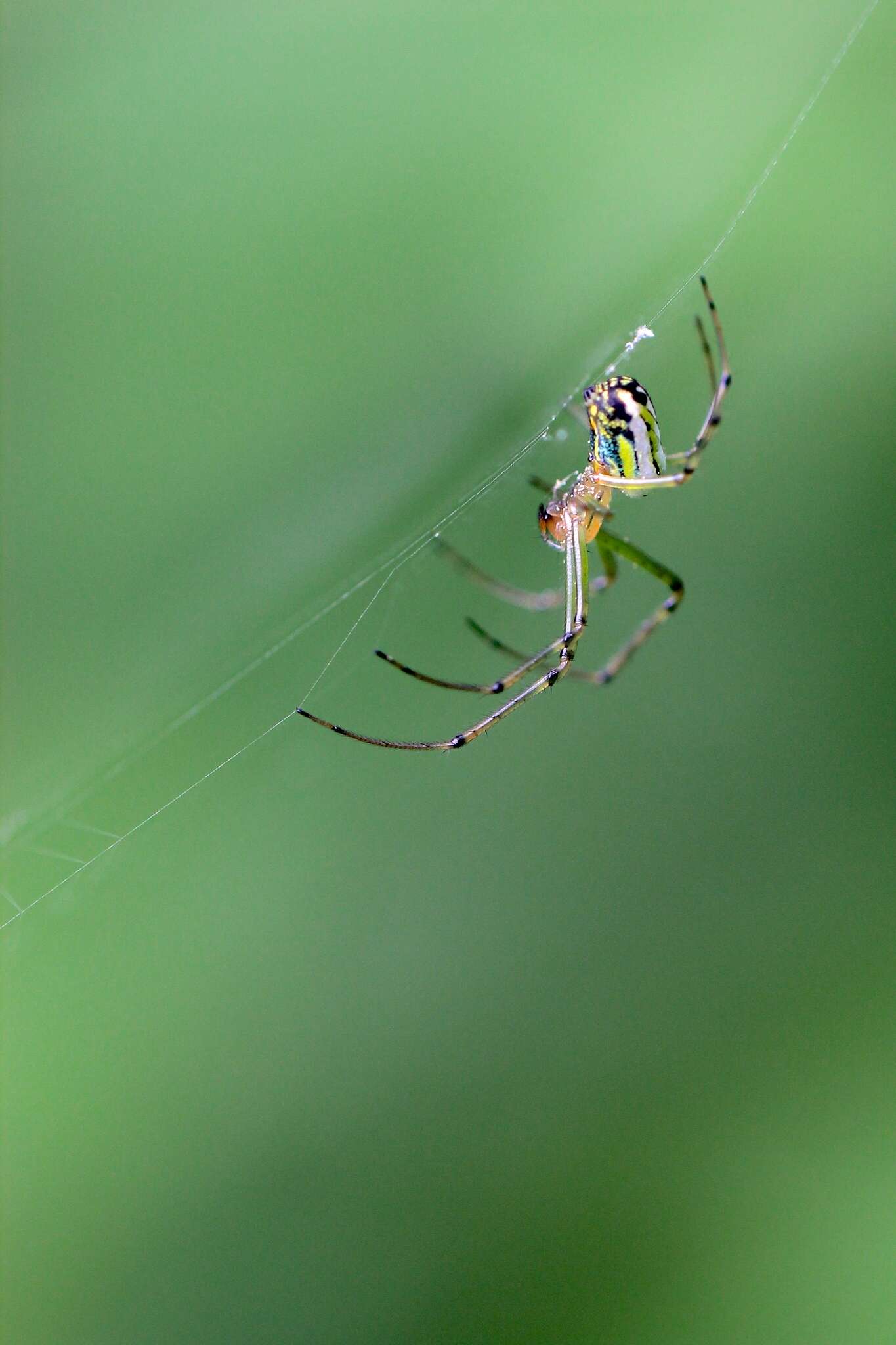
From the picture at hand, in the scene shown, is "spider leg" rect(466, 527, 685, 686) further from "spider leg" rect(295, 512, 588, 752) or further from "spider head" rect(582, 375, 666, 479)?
"spider head" rect(582, 375, 666, 479)

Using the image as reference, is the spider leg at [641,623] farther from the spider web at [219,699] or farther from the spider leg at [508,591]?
the spider web at [219,699]

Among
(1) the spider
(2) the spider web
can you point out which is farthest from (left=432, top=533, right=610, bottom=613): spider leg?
(2) the spider web

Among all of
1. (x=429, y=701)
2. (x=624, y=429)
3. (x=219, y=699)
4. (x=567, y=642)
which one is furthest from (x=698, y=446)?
(x=219, y=699)

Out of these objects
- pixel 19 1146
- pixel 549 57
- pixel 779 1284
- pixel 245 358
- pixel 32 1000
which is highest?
pixel 549 57

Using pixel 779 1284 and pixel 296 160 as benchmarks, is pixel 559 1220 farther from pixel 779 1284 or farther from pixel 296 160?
pixel 296 160

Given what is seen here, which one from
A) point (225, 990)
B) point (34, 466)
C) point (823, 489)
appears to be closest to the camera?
point (34, 466)

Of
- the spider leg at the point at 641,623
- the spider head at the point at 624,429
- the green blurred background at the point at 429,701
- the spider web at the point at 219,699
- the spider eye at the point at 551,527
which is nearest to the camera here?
the spider web at the point at 219,699

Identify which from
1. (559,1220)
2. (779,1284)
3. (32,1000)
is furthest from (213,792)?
(779,1284)

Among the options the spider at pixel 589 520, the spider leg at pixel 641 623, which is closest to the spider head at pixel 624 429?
the spider at pixel 589 520
